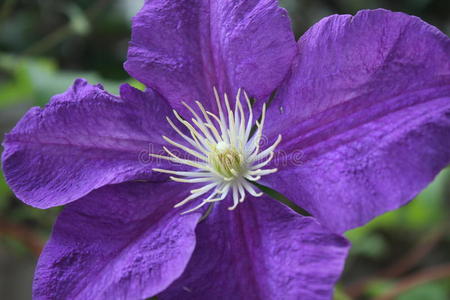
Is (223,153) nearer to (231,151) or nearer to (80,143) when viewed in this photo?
(231,151)

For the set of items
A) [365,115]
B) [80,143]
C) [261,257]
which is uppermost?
[80,143]

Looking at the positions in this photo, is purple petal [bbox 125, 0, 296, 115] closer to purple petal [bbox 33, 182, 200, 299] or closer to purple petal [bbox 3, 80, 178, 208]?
purple petal [bbox 3, 80, 178, 208]

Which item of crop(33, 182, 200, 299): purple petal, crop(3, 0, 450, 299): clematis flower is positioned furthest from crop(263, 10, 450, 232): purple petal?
crop(33, 182, 200, 299): purple petal

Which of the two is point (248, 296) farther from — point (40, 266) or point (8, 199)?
point (8, 199)

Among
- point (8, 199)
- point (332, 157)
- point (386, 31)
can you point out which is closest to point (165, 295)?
point (332, 157)

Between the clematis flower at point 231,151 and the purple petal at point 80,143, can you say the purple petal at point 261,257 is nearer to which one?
the clematis flower at point 231,151

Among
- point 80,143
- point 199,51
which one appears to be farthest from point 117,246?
point 199,51
